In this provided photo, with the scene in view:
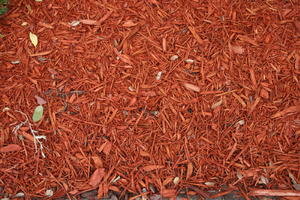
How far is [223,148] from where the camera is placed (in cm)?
169

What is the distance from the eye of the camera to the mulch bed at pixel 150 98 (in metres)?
1.64

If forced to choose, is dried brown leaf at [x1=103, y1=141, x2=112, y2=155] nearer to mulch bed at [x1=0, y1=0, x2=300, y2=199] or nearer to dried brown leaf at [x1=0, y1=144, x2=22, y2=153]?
mulch bed at [x1=0, y1=0, x2=300, y2=199]

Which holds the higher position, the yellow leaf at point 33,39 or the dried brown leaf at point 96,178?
the yellow leaf at point 33,39

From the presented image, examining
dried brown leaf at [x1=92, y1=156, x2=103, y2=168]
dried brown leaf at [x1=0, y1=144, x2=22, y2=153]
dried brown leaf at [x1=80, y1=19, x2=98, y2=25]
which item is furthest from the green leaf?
dried brown leaf at [x1=80, y1=19, x2=98, y2=25]

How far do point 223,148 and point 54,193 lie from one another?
1.17m

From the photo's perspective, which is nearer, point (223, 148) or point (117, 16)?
point (223, 148)

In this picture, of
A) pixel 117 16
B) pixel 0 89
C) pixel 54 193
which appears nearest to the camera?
pixel 54 193

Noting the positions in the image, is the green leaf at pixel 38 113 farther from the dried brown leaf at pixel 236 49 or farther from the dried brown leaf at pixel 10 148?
the dried brown leaf at pixel 236 49

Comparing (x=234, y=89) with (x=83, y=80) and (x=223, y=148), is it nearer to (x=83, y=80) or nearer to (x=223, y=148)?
(x=223, y=148)

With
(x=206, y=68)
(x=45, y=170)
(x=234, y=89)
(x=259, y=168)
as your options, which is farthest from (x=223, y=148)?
(x=45, y=170)

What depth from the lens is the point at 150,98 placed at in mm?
1739

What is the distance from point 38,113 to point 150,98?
79cm

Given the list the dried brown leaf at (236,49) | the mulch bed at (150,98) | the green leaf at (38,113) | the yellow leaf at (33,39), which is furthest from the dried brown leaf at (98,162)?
the dried brown leaf at (236,49)

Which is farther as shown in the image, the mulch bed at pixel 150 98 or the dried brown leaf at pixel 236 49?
the dried brown leaf at pixel 236 49
